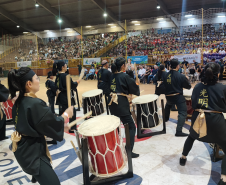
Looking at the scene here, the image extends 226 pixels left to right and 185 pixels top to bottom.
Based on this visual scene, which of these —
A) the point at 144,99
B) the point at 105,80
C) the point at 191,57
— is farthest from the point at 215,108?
the point at 191,57

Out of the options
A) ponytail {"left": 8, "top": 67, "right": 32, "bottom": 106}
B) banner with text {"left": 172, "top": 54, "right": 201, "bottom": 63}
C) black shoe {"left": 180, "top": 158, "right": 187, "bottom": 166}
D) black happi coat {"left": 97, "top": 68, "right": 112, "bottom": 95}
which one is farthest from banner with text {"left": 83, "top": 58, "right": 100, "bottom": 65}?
ponytail {"left": 8, "top": 67, "right": 32, "bottom": 106}

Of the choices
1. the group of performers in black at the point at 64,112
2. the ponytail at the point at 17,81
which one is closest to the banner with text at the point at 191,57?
the group of performers in black at the point at 64,112

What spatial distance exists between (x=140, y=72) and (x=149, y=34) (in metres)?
8.27

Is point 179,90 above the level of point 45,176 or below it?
above

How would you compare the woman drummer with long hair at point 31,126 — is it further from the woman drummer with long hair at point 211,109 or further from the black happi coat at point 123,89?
the woman drummer with long hair at point 211,109

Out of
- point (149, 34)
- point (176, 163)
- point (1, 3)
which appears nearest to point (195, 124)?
point (176, 163)

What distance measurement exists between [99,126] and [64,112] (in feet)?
2.06

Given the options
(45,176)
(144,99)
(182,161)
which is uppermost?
(144,99)

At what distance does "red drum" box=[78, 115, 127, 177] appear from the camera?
7.45ft

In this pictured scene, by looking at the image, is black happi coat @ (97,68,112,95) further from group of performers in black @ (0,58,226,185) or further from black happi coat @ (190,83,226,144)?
black happi coat @ (190,83,226,144)

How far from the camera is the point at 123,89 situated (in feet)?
10.3

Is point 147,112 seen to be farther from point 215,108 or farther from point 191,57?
point 191,57

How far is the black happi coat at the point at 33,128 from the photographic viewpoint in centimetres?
163

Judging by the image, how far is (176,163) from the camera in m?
2.95
